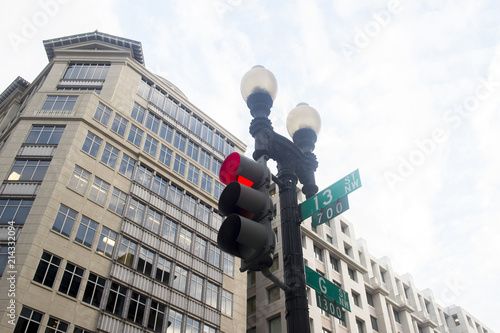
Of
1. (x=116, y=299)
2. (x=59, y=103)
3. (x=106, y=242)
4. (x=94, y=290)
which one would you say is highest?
(x=59, y=103)

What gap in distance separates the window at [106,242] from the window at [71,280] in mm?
2402

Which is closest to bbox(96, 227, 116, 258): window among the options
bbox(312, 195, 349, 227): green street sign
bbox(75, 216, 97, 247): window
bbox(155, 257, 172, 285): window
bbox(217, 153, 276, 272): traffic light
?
bbox(75, 216, 97, 247): window

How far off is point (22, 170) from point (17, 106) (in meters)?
18.4

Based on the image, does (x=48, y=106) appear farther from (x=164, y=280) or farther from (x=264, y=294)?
(x=264, y=294)

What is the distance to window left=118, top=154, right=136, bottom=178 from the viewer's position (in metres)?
36.1

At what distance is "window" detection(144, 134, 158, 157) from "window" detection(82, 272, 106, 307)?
13.7 metres

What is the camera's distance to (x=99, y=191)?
33.0m

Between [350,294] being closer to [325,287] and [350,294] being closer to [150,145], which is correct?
[150,145]

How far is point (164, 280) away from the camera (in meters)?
33.3

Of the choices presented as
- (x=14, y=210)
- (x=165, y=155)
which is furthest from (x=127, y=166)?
(x=14, y=210)

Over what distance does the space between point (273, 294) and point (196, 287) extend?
9000 millimetres

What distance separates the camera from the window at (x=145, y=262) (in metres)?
32.4

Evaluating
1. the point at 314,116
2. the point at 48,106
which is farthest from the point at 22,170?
the point at 314,116

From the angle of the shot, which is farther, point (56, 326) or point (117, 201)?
point (117, 201)
